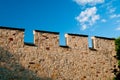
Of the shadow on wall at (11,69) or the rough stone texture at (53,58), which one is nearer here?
the shadow on wall at (11,69)

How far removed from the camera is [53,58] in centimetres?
1258

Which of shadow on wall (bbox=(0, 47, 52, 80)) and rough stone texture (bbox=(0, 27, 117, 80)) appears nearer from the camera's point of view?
shadow on wall (bbox=(0, 47, 52, 80))

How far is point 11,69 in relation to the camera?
11.6 m

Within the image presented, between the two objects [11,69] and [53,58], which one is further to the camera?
[53,58]

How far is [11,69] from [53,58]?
6.00ft

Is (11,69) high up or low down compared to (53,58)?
down

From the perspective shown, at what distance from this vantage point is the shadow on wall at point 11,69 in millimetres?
11375

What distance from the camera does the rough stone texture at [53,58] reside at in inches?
461

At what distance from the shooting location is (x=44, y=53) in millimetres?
12438

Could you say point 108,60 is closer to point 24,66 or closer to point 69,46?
point 69,46

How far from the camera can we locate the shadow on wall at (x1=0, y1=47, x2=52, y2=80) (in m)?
11.4

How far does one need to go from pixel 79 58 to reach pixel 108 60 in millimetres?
1574

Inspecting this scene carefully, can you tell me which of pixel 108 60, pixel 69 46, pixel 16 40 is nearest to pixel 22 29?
pixel 16 40

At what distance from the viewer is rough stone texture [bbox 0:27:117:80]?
38.4 ft
